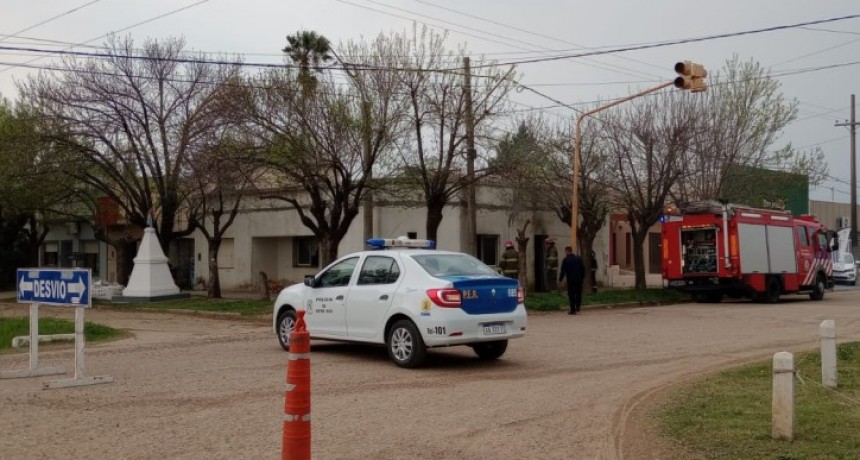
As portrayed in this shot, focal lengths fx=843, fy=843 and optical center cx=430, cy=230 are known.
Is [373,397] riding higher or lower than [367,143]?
lower

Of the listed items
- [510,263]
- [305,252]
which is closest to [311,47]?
[305,252]

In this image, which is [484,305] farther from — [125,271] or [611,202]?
[125,271]

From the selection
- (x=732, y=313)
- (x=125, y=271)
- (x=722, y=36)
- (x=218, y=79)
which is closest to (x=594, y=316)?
(x=732, y=313)

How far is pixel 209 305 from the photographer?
24.6 m

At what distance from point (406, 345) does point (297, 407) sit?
6176 mm

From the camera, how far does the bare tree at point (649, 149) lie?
2792 centimetres

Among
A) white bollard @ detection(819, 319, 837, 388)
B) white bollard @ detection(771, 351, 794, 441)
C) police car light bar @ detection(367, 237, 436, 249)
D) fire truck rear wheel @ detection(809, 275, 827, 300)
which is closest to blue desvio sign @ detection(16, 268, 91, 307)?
police car light bar @ detection(367, 237, 436, 249)

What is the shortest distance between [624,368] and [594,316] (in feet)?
33.4

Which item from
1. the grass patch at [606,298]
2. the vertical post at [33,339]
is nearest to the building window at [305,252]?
the grass patch at [606,298]

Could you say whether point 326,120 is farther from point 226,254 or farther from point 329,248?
point 226,254

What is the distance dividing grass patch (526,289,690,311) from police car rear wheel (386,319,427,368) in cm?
1182

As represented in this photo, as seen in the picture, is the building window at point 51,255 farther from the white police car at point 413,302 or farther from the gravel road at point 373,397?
the white police car at point 413,302

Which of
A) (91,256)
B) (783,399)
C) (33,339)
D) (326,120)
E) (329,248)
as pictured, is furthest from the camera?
(91,256)

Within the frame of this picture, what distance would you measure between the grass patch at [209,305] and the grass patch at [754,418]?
47.8ft
